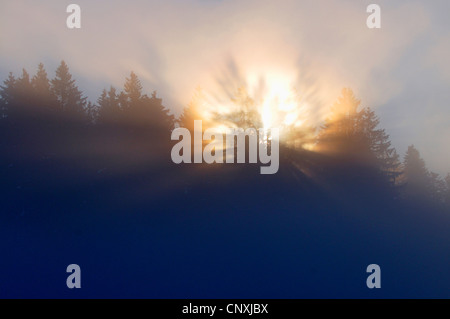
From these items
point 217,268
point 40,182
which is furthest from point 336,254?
point 40,182

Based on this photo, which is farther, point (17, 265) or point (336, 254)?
point (336, 254)

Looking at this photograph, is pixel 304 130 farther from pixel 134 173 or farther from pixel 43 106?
pixel 43 106

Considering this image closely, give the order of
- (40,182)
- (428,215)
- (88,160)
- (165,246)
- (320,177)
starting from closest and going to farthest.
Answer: (165,246)
(40,182)
(88,160)
(320,177)
(428,215)

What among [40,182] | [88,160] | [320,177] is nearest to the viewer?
[40,182]

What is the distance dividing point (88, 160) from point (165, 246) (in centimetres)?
1062

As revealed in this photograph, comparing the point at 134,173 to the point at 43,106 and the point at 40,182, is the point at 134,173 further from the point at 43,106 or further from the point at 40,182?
the point at 43,106

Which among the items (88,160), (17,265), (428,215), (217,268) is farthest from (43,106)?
(428,215)

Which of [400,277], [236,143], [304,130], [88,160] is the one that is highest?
[304,130]

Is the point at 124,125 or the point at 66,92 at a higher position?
the point at 66,92

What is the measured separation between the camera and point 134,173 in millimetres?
23391

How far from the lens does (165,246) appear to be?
1844 cm

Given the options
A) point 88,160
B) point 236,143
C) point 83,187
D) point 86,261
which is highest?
point 236,143

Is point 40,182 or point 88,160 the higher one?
point 88,160

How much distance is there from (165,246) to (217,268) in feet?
13.5
